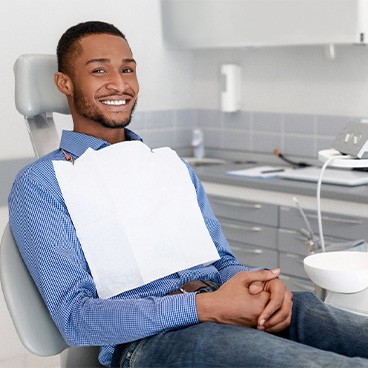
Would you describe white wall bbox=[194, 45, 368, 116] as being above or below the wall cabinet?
above

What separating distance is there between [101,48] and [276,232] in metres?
1.64

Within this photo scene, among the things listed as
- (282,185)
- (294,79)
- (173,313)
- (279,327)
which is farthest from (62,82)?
(294,79)

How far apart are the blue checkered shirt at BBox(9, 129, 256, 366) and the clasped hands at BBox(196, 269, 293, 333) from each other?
0.04 m

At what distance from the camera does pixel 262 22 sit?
3.97 m

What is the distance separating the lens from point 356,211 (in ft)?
11.5

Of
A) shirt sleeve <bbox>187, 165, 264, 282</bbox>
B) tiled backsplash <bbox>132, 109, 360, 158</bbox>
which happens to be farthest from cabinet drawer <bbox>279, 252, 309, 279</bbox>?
shirt sleeve <bbox>187, 165, 264, 282</bbox>

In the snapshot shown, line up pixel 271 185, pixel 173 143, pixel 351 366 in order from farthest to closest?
pixel 173 143
pixel 271 185
pixel 351 366

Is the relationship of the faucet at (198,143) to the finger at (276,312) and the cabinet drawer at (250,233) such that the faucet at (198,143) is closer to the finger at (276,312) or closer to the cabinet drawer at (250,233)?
the cabinet drawer at (250,233)

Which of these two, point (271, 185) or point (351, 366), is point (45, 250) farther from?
point (271, 185)

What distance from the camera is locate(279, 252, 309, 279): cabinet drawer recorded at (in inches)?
Result: 147

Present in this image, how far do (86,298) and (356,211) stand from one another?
5.77ft

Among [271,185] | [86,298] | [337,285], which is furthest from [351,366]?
[271,185]

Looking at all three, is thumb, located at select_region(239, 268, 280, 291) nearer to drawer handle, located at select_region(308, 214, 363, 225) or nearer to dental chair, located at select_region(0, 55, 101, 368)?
dental chair, located at select_region(0, 55, 101, 368)

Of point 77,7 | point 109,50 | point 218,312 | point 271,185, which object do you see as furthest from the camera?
point 77,7
